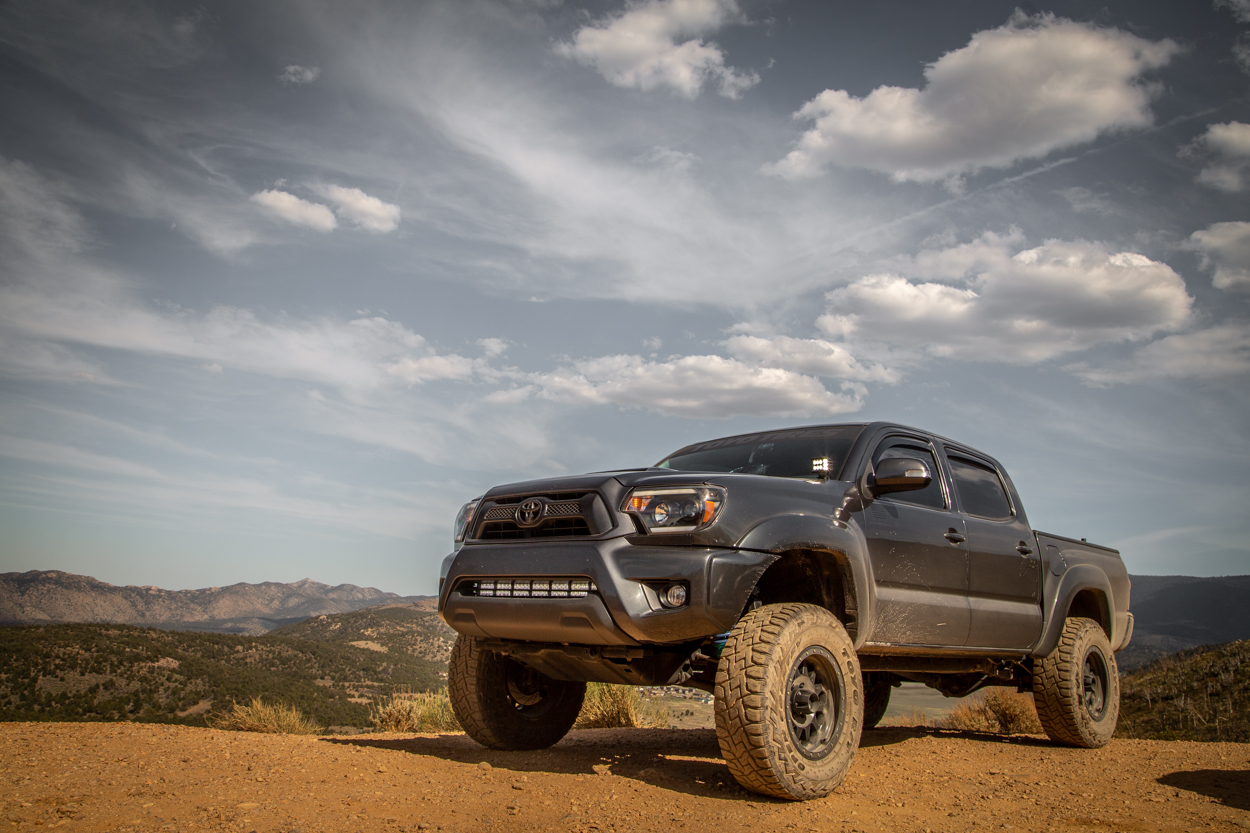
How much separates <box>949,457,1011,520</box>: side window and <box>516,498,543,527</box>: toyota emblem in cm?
341

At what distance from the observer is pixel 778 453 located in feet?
17.6

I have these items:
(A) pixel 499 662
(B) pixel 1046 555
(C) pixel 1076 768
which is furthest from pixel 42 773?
(B) pixel 1046 555

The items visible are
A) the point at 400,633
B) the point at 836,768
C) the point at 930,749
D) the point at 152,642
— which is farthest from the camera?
the point at 400,633

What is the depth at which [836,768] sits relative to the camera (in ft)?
13.4

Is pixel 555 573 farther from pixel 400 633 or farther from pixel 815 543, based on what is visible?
pixel 400 633

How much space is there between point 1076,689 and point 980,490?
6.17 ft

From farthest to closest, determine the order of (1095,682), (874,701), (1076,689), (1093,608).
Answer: (874,701), (1093,608), (1095,682), (1076,689)

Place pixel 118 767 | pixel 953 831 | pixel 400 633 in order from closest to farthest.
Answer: pixel 953 831 < pixel 118 767 < pixel 400 633

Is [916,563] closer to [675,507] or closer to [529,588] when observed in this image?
[675,507]

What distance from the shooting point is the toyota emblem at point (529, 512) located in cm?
444

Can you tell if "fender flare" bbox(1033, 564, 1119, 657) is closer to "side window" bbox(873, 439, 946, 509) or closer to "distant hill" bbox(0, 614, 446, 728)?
"side window" bbox(873, 439, 946, 509)

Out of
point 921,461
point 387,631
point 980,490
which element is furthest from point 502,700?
point 387,631

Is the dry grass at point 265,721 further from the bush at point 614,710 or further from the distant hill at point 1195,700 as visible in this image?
the distant hill at point 1195,700

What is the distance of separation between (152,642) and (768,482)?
135 ft
